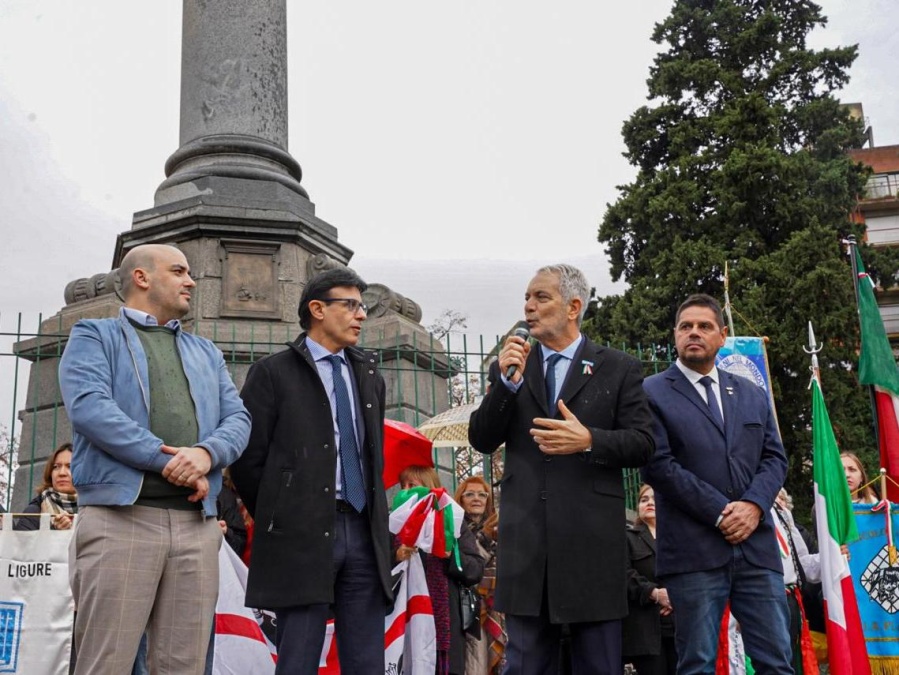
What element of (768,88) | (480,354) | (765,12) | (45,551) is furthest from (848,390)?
(45,551)

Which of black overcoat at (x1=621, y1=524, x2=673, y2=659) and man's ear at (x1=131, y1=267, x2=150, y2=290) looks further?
black overcoat at (x1=621, y1=524, x2=673, y2=659)

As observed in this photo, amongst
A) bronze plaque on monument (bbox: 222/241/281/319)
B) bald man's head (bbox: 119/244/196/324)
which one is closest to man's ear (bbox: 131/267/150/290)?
bald man's head (bbox: 119/244/196/324)

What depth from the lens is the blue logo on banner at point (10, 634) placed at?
564cm

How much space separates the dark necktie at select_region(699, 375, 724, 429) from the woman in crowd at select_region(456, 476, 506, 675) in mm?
2248

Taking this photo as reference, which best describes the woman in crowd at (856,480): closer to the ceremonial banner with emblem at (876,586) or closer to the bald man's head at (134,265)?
the ceremonial banner with emblem at (876,586)

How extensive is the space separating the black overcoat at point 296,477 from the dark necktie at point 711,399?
5.14ft

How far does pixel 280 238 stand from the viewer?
9.83 m

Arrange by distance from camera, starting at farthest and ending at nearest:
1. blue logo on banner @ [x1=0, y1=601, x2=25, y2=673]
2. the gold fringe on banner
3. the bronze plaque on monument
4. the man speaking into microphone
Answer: the bronze plaque on monument < the gold fringe on banner < blue logo on banner @ [x1=0, y1=601, x2=25, y2=673] < the man speaking into microphone

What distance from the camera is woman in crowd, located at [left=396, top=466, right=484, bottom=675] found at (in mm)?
6301

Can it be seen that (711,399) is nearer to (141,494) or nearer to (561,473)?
(561,473)

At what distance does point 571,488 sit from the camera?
163 inches

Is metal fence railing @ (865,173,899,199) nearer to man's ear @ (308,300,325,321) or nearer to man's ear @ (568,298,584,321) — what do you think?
man's ear @ (568,298,584,321)

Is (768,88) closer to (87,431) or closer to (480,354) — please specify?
(480,354)

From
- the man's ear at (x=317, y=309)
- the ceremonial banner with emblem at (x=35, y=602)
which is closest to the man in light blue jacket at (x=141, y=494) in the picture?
the man's ear at (x=317, y=309)
